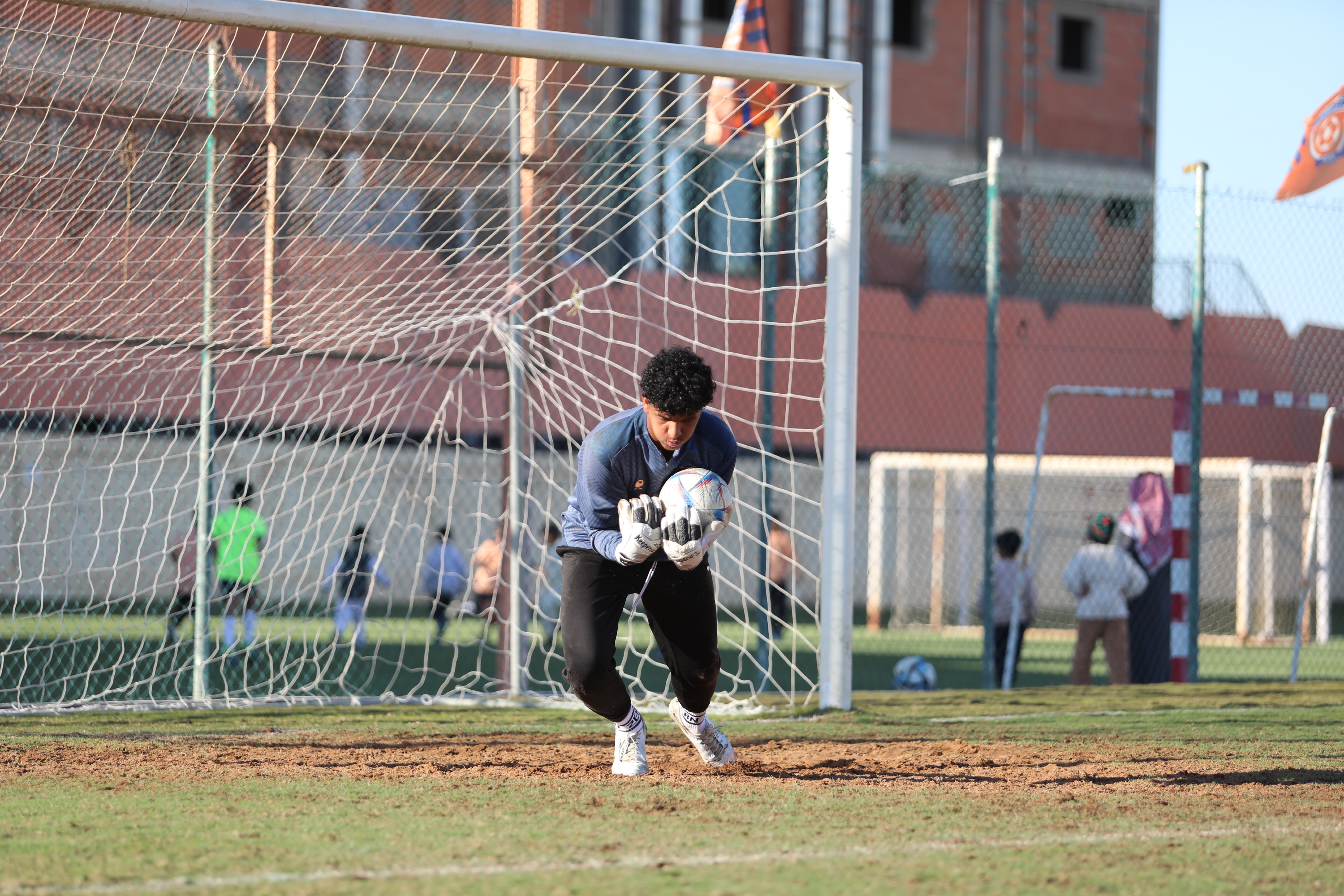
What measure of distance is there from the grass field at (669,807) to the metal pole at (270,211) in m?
2.43

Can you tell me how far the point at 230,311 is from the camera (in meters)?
8.66

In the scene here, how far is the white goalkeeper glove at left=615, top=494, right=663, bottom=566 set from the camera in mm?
5070

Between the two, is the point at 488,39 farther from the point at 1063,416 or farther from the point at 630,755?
the point at 1063,416

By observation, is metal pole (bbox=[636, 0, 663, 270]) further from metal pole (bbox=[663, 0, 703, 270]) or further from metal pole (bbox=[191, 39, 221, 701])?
metal pole (bbox=[191, 39, 221, 701])

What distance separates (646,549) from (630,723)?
0.95m

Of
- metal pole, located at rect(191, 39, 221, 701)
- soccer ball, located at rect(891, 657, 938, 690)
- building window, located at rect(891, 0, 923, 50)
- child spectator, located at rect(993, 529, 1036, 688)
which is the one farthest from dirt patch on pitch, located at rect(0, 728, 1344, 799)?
building window, located at rect(891, 0, 923, 50)

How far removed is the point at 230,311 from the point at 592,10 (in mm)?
18894

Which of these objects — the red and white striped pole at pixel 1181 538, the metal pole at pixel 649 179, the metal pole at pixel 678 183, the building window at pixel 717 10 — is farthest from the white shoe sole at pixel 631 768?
the building window at pixel 717 10

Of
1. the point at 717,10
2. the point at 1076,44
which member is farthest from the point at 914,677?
the point at 1076,44

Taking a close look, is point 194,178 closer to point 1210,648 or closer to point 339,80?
point 339,80

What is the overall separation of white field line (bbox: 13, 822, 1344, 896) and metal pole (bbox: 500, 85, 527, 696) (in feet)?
16.6

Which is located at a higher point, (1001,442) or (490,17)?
(490,17)

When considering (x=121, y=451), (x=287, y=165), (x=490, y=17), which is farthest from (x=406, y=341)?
(x=490, y=17)

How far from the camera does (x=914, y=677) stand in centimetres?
1079
